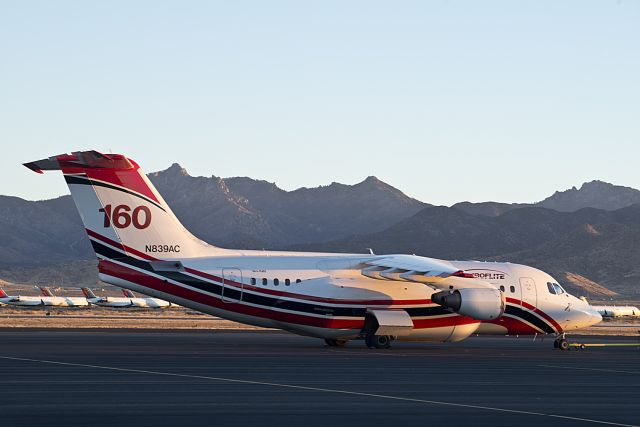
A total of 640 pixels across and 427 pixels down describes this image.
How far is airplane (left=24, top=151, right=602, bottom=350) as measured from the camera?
43656 mm

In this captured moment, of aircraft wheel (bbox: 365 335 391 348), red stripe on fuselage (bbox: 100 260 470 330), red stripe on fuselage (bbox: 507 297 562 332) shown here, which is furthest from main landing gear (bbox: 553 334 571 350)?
aircraft wheel (bbox: 365 335 391 348)

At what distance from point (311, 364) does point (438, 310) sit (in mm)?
12111

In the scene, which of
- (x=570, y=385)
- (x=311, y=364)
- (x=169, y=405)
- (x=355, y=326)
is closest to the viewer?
(x=169, y=405)

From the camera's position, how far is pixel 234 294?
44.1 m

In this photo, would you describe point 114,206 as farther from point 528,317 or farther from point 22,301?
point 22,301

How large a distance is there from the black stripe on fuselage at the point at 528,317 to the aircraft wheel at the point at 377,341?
529cm

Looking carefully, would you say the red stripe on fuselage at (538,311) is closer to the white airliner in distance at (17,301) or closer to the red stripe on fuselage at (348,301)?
the red stripe on fuselage at (348,301)

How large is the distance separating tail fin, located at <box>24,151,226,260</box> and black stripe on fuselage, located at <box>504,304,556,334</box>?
13585 millimetres

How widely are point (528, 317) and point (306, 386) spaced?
73.5 feet

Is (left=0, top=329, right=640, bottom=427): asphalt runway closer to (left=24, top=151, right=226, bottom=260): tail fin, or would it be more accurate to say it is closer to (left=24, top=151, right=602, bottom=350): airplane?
(left=24, top=151, right=602, bottom=350): airplane

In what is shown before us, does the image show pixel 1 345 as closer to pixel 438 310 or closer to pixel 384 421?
pixel 438 310

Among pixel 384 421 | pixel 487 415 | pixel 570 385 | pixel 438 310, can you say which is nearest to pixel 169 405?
pixel 384 421

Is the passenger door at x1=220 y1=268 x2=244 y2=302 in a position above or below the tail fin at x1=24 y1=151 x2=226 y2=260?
below

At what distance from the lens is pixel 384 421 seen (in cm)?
2123
